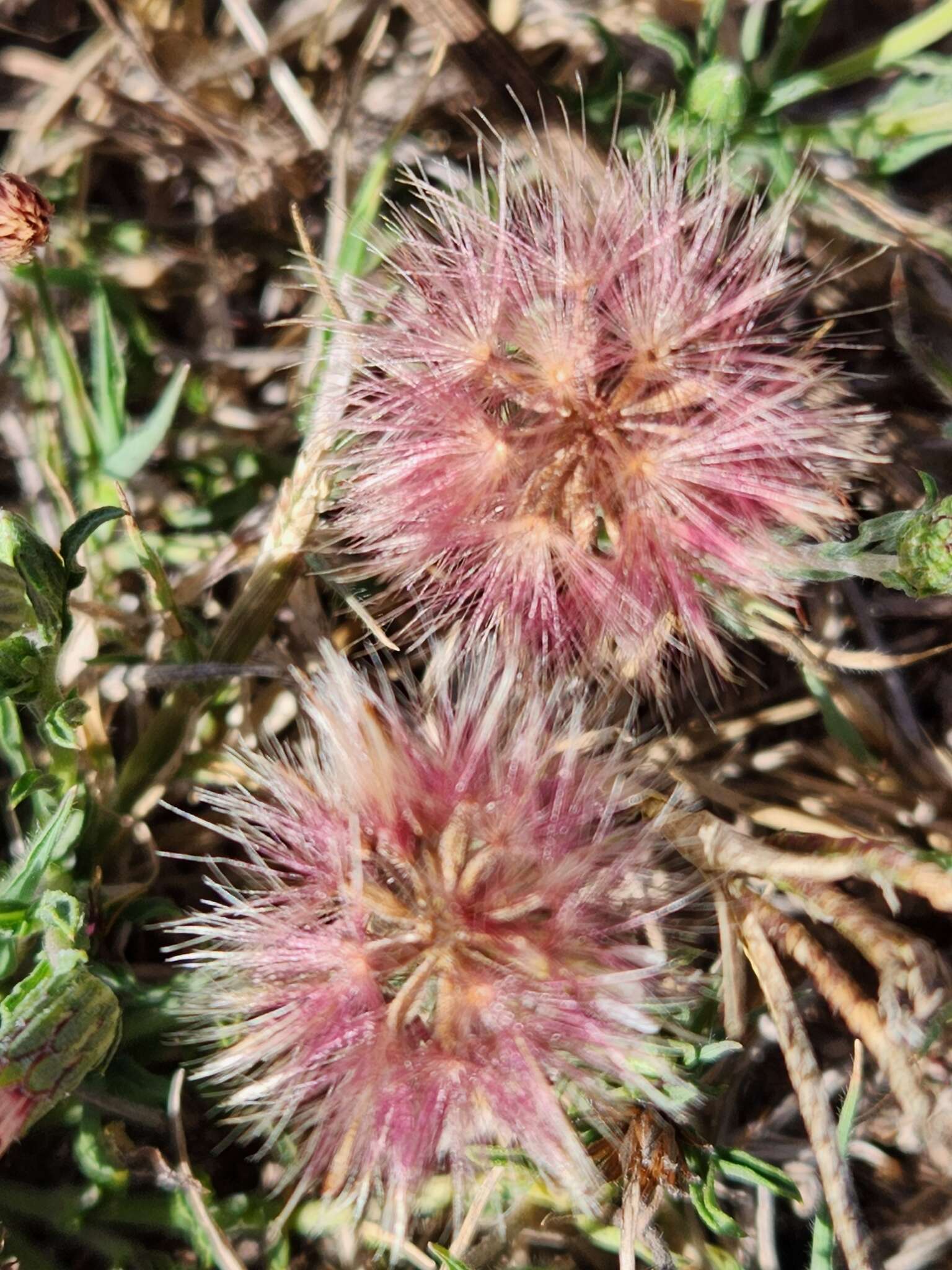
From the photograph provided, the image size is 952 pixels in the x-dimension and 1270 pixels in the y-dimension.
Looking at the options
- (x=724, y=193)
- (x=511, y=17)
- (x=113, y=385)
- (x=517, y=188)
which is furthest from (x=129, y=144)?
(x=724, y=193)

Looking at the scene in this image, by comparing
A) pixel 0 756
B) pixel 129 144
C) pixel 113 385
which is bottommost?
pixel 0 756

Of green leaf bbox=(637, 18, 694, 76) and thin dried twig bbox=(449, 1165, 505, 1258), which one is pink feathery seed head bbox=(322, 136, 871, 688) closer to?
green leaf bbox=(637, 18, 694, 76)

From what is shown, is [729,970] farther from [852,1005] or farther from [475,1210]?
[475,1210]

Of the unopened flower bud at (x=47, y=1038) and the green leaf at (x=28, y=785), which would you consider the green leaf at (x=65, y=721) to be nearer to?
the green leaf at (x=28, y=785)

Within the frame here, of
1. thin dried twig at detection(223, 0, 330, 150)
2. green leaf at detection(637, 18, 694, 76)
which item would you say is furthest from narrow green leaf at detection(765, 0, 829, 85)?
thin dried twig at detection(223, 0, 330, 150)

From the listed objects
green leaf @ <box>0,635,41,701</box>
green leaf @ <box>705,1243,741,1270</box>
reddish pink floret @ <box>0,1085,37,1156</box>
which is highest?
green leaf @ <box>0,635,41,701</box>

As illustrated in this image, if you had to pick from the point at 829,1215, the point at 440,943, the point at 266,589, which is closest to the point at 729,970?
the point at 829,1215

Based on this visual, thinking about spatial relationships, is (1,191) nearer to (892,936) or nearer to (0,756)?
(0,756)
